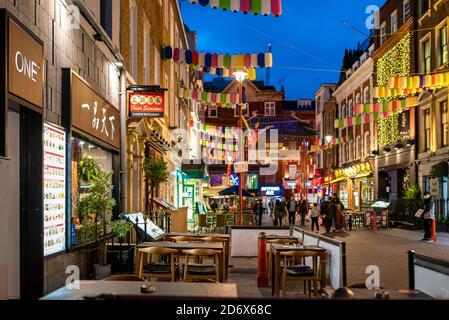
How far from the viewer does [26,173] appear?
27.1 feet

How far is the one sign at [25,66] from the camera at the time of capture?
686 centimetres

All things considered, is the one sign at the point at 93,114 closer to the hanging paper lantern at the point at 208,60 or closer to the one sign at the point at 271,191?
the hanging paper lantern at the point at 208,60

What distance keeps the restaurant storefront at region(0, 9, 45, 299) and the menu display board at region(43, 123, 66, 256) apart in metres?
0.34

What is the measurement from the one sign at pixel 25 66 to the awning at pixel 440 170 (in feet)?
71.0

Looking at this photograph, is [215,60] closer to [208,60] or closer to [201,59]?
[208,60]

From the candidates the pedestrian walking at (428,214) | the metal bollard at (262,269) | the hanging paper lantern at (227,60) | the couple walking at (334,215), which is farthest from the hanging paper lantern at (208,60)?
the metal bollard at (262,269)

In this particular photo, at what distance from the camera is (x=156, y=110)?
53.2ft

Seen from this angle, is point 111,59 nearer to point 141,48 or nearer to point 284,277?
point 141,48

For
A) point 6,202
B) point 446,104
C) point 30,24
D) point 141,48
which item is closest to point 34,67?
point 30,24

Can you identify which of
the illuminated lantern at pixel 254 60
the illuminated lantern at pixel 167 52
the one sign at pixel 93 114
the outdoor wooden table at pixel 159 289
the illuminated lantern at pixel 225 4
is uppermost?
the illuminated lantern at pixel 167 52

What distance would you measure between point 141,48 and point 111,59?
5.46 m

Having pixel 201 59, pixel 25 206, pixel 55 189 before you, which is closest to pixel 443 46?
pixel 201 59

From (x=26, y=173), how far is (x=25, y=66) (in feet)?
5.38

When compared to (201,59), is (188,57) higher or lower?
higher
